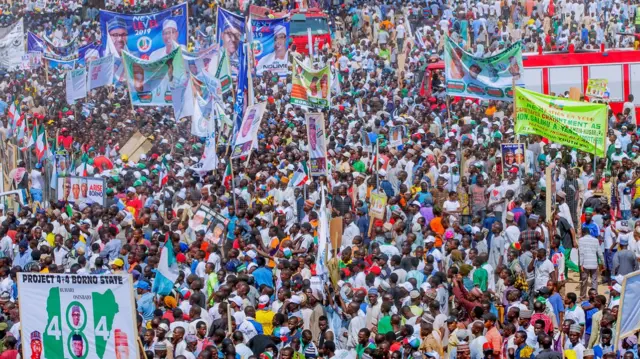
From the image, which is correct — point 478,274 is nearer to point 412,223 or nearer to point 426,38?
point 412,223

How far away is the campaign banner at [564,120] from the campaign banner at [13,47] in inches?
657

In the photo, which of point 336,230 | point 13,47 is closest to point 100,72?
point 13,47

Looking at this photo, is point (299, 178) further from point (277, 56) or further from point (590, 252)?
point (277, 56)

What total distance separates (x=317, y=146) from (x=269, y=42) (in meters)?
9.51

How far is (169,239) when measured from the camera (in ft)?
53.4

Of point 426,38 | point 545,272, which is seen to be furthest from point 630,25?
point 545,272

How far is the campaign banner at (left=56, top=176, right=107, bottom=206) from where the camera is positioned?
20922 millimetres

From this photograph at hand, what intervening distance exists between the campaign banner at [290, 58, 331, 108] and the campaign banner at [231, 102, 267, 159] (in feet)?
14.7

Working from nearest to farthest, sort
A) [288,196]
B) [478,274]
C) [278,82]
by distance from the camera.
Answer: [478,274] → [288,196] → [278,82]

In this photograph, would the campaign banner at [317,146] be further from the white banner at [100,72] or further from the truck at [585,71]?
the white banner at [100,72]

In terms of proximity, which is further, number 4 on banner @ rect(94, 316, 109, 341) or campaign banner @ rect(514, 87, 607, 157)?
campaign banner @ rect(514, 87, 607, 157)

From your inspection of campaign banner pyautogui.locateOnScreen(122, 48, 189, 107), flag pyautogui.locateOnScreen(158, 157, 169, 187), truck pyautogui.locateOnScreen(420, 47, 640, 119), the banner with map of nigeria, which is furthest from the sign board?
truck pyautogui.locateOnScreen(420, 47, 640, 119)

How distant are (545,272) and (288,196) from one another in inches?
247

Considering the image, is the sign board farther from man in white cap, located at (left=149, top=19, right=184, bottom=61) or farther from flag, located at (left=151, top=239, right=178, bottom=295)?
man in white cap, located at (left=149, top=19, right=184, bottom=61)
